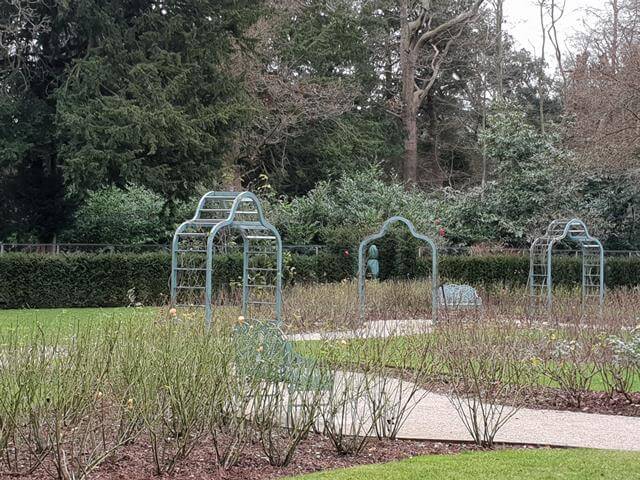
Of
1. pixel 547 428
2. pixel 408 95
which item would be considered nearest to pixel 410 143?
pixel 408 95

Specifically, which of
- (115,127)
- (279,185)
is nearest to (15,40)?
(115,127)

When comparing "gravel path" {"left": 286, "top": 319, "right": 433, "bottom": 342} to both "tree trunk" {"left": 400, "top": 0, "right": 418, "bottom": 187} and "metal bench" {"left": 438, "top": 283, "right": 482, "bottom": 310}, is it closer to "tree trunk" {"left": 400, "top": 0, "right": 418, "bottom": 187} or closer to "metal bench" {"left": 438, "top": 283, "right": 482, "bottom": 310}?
"metal bench" {"left": 438, "top": 283, "right": 482, "bottom": 310}

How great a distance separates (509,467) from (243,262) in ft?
29.6

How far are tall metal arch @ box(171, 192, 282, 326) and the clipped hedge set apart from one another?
3.52 ft

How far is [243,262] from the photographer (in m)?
13.7

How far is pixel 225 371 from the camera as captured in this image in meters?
5.16

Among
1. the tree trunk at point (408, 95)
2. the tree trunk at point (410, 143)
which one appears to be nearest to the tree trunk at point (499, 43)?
the tree trunk at point (408, 95)

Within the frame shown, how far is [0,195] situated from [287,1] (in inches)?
473

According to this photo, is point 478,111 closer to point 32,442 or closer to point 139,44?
point 139,44

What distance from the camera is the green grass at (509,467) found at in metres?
4.86

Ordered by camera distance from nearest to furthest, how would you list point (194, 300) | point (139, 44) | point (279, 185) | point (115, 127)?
point (194, 300) → point (115, 127) → point (139, 44) → point (279, 185)

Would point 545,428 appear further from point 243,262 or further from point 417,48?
point 417,48

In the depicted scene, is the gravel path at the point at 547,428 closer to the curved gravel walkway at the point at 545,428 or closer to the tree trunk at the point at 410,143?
the curved gravel walkway at the point at 545,428

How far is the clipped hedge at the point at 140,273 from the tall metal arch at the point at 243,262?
107cm
